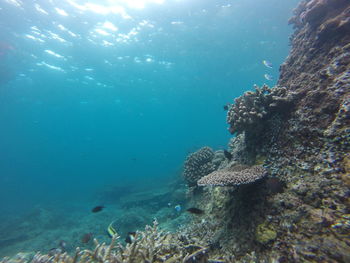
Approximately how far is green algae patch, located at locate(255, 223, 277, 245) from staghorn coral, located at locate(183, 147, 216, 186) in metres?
5.63

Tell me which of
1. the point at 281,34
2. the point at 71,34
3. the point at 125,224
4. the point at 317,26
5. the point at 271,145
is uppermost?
the point at 281,34

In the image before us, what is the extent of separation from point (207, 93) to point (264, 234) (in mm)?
51986

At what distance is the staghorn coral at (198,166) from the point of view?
9.52 metres

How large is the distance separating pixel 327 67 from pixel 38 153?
603 ft

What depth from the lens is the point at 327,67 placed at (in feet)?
15.7

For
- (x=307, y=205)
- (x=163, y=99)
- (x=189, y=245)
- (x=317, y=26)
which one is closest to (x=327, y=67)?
(x=317, y=26)

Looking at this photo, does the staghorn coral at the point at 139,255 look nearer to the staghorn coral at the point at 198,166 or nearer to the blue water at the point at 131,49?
the staghorn coral at the point at 198,166

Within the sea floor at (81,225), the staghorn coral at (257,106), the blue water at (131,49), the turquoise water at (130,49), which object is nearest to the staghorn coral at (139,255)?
the staghorn coral at (257,106)

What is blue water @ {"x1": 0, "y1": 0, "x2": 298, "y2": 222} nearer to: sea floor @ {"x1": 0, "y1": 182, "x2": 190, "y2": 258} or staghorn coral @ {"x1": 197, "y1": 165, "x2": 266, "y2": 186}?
sea floor @ {"x1": 0, "y1": 182, "x2": 190, "y2": 258}

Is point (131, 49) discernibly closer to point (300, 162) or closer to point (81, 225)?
point (81, 225)

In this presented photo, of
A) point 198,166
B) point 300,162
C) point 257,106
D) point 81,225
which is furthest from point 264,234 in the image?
point 81,225

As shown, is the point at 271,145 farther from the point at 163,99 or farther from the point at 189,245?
the point at 163,99

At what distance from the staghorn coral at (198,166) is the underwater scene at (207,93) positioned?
64mm

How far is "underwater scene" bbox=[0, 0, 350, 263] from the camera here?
3.44 m
